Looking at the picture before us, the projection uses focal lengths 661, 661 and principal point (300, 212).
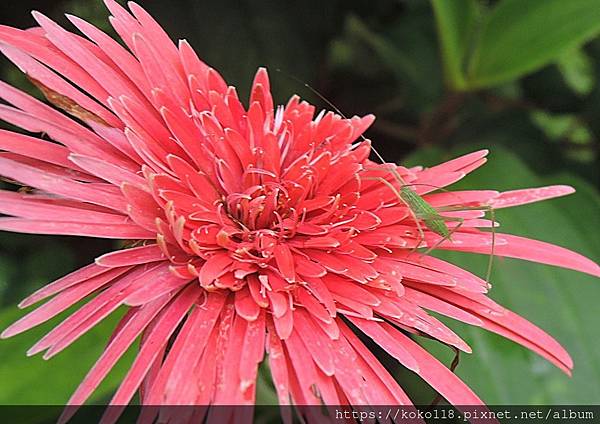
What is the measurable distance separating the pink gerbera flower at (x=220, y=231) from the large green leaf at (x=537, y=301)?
113 mm

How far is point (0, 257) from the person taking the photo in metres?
0.80

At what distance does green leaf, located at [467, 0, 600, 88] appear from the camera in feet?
2.50

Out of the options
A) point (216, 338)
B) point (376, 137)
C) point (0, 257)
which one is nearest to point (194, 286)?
point (216, 338)

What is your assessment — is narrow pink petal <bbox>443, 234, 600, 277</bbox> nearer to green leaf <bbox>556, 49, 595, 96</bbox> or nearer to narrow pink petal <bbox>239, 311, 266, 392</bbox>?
narrow pink petal <bbox>239, 311, 266, 392</bbox>

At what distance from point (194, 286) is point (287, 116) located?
0.15m

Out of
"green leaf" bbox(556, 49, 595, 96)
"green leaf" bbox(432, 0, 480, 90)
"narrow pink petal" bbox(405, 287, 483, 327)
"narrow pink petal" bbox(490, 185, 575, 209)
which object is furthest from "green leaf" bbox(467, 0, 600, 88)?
"narrow pink petal" bbox(405, 287, 483, 327)

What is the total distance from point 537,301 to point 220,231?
1.28ft

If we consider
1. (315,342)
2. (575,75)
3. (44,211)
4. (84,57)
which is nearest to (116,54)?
(84,57)

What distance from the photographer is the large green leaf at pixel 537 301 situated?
0.58 meters

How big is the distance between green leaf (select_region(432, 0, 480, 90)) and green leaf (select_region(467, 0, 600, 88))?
0.6 inches

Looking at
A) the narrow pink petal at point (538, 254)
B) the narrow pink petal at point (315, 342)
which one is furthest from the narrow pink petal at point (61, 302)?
the narrow pink petal at point (538, 254)

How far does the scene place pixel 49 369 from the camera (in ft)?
1.84

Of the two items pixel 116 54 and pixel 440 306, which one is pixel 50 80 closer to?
pixel 116 54

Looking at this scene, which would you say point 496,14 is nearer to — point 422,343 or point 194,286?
point 422,343
